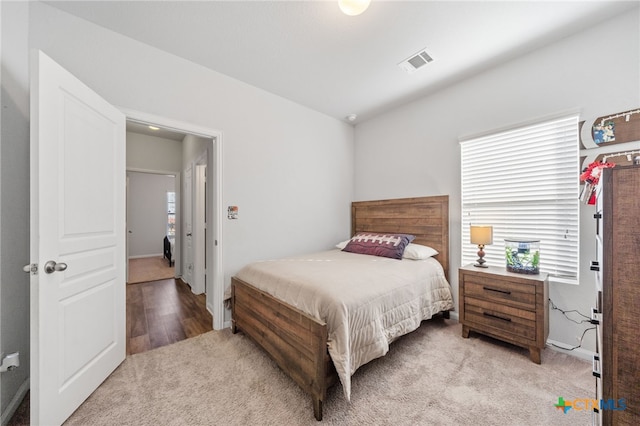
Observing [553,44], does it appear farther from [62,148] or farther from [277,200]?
[62,148]

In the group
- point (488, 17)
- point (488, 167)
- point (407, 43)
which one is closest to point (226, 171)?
point (407, 43)

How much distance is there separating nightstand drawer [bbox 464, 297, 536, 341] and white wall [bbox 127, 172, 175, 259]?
8.24 metres

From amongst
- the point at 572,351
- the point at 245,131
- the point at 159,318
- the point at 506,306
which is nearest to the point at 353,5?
the point at 245,131

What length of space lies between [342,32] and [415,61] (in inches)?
33.1

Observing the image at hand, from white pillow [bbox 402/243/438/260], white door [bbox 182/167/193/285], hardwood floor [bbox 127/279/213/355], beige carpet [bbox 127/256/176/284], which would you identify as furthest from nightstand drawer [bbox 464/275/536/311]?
beige carpet [bbox 127/256/176/284]

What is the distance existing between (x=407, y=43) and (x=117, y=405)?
3476 mm

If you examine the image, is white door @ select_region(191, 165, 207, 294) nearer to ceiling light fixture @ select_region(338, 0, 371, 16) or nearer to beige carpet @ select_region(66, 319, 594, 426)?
beige carpet @ select_region(66, 319, 594, 426)

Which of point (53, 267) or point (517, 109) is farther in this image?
point (517, 109)

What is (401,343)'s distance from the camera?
7.39ft

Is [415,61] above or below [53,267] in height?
above

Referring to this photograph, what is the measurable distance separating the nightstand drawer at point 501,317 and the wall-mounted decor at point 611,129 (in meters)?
1.49

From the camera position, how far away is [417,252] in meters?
2.68

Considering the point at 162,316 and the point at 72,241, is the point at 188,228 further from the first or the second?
the point at 72,241

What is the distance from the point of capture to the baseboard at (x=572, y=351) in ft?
6.41
